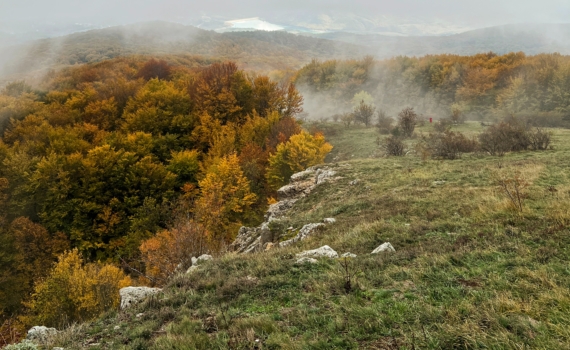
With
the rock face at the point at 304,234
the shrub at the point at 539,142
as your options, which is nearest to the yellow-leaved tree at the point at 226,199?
the rock face at the point at 304,234

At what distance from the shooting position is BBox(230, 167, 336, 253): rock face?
12.8 meters

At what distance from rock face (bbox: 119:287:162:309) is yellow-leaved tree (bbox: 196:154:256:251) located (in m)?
16.4

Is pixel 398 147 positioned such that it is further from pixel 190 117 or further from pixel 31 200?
pixel 31 200

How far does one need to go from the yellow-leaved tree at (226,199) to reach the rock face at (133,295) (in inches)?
647

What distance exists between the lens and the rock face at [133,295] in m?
7.25

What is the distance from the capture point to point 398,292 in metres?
5.39

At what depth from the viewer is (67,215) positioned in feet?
105

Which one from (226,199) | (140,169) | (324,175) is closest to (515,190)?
(324,175)

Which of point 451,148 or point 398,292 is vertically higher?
point 398,292

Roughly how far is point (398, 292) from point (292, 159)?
2343 cm

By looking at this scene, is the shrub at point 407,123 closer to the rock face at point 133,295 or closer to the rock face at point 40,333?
the rock face at point 133,295

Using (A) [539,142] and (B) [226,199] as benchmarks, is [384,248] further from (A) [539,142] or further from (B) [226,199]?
(B) [226,199]

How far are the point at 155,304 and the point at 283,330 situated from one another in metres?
3.01

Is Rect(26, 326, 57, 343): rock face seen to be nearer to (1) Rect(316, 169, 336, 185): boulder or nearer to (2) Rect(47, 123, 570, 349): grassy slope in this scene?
(2) Rect(47, 123, 570, 349): grassy slope
